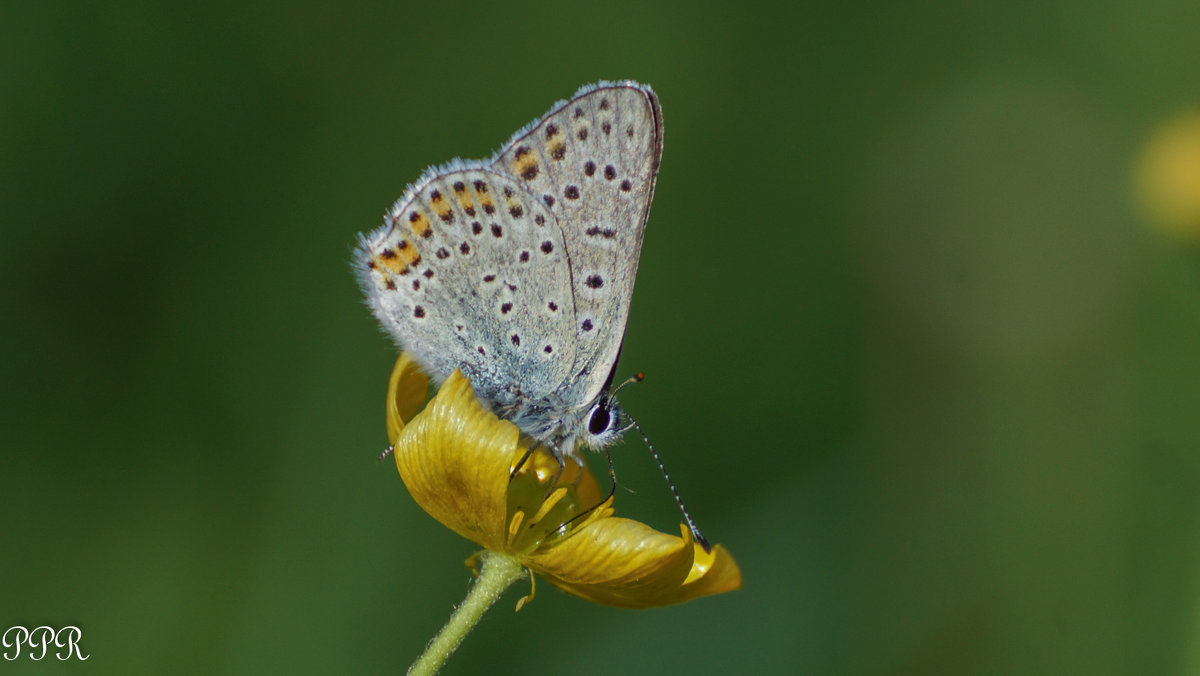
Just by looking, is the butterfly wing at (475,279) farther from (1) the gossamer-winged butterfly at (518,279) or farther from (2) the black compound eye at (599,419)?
(2) the black compound eye at (599,419)

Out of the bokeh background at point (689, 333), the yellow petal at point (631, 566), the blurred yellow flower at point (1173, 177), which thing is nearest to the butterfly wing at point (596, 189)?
the yellow petal at point (631, 566)

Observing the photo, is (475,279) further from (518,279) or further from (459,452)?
(459,452)

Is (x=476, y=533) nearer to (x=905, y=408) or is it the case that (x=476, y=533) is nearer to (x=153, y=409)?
(x=153, y=409)

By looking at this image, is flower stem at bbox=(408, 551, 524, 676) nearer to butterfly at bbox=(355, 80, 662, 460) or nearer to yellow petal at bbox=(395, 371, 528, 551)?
yellow petal at bbox=(395, 371, 528, 551)

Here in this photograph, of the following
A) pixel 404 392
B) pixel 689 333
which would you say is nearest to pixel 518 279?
pixel 404 392

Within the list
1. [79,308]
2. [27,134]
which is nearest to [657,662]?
[79,308]

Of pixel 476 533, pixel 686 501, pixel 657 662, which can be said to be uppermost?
pixel 476 533

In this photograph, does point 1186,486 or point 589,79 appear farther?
point 589,79

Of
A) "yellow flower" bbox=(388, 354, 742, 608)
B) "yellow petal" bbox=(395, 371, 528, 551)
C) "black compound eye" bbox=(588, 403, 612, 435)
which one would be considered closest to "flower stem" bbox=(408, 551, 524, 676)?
"yellow flower" bbox=(388, 354, 742, 608)
